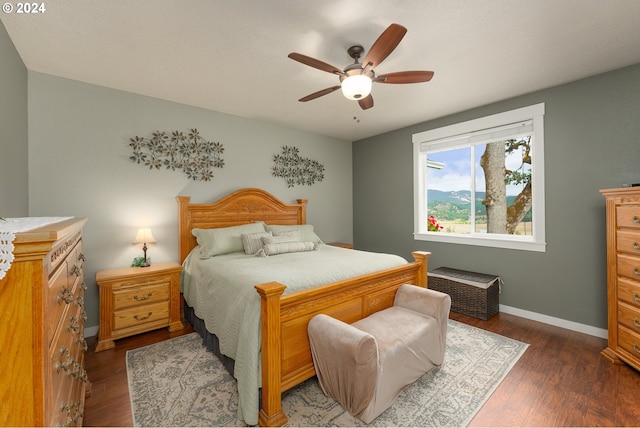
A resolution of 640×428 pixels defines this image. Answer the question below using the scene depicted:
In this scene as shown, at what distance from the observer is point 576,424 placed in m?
1.66

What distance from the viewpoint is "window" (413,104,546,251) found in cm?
317

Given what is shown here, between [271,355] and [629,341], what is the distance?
2.79m

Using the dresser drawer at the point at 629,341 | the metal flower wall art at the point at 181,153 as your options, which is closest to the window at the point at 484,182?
the dresser drawer at the point at 629,341

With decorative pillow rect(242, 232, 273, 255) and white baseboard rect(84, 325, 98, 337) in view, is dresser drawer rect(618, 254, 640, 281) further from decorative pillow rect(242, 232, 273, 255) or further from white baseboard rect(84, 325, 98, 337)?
white baseboard rect(84, 325, 98, 337)

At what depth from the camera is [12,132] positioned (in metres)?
2.14

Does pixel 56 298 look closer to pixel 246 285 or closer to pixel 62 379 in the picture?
pixel 62 379

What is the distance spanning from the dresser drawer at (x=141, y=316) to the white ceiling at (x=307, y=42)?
7.51ft

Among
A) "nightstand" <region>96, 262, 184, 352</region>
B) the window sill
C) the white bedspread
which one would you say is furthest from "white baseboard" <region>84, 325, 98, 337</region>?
the window sill

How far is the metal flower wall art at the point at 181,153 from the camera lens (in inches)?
124

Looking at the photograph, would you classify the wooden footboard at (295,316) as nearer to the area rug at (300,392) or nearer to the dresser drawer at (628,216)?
the area rug at (300,392)

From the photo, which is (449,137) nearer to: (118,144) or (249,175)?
(249,175)

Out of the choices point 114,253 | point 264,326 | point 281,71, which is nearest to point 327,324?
point 264,326

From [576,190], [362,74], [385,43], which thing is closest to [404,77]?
[362,74]

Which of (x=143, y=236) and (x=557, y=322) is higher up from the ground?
(x=143, y=236)
